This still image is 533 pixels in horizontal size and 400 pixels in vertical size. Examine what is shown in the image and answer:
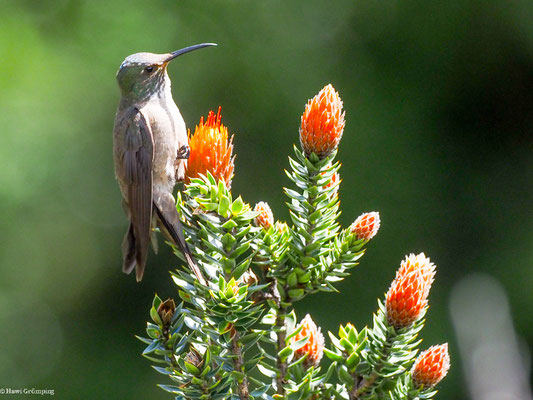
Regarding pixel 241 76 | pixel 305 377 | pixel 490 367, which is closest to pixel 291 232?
pixel 305 377

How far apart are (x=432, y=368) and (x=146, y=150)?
1.79 metres

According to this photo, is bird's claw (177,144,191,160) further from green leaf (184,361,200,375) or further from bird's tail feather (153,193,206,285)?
green leaf (184,361,200,375)

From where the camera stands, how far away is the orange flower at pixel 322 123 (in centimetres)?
163

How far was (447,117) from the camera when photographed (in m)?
5.23

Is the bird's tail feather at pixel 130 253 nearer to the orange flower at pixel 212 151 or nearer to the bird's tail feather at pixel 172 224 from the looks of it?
the bird's tail feather at pixel 172 224

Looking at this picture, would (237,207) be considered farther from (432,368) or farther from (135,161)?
(135,161)

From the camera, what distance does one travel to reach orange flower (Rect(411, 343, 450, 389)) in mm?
1536

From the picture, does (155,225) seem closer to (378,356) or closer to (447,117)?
(378,356)

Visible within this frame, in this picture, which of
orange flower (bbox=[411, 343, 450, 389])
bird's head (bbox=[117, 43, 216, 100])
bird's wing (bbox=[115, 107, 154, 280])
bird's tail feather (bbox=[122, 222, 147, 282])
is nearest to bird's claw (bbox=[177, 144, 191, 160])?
bird's wing (bbox=[115, 107, 154, 280])

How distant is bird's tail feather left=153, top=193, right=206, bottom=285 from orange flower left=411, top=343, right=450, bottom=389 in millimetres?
501

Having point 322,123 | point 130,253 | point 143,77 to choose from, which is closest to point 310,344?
point 322,123

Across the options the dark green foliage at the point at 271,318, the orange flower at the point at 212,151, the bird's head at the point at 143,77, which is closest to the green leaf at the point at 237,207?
the dark green foliage at the point at 271,318

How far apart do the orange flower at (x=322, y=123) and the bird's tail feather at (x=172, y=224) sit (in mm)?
386

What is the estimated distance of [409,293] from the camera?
1.55 m
